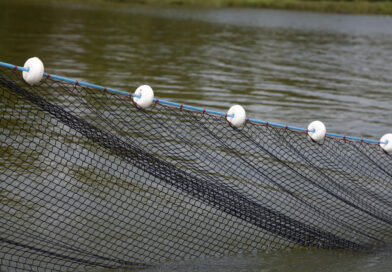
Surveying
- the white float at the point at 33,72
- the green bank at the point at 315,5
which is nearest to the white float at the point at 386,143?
the white float at the point at 33,72

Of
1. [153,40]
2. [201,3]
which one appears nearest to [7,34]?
[153,40]

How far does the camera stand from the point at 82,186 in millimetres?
5715

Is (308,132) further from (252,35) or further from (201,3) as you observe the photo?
(201,3)

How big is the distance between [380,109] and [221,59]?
731 centimetres

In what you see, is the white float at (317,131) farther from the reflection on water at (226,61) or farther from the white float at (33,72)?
the reflection on water at (226,61)

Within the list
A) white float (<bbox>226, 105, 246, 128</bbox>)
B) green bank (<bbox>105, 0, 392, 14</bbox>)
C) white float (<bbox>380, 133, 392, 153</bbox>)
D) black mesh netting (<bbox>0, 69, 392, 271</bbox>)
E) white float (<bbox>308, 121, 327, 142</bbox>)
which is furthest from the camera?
green bank (<bbox>105, 0, 392, 14</bbox>)

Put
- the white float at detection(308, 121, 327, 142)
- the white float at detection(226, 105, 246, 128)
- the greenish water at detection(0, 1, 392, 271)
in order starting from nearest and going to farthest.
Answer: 1. the white float at detection(226, 105, 246, 128)
2. the white float at detection(308, 121, 327, 142)
3. the greenish water at detection(0, 1, 392, 271)

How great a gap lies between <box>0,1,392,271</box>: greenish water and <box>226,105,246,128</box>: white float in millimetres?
1341

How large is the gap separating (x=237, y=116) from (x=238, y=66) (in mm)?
11949

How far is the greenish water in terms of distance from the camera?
914 cm

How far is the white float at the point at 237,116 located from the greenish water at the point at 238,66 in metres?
1.34

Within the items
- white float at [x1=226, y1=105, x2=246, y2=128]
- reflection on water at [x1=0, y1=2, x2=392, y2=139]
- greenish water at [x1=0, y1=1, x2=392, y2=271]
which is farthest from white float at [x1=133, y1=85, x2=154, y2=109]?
reflection on water at [x1=0, y1=2, x2=392, y2=139]

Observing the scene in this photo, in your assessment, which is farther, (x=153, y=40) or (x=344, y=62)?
(x=153, y=40)

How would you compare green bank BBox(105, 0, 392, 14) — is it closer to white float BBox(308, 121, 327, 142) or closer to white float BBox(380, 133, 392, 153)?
white float BBox(380, 133, 392, 153)
